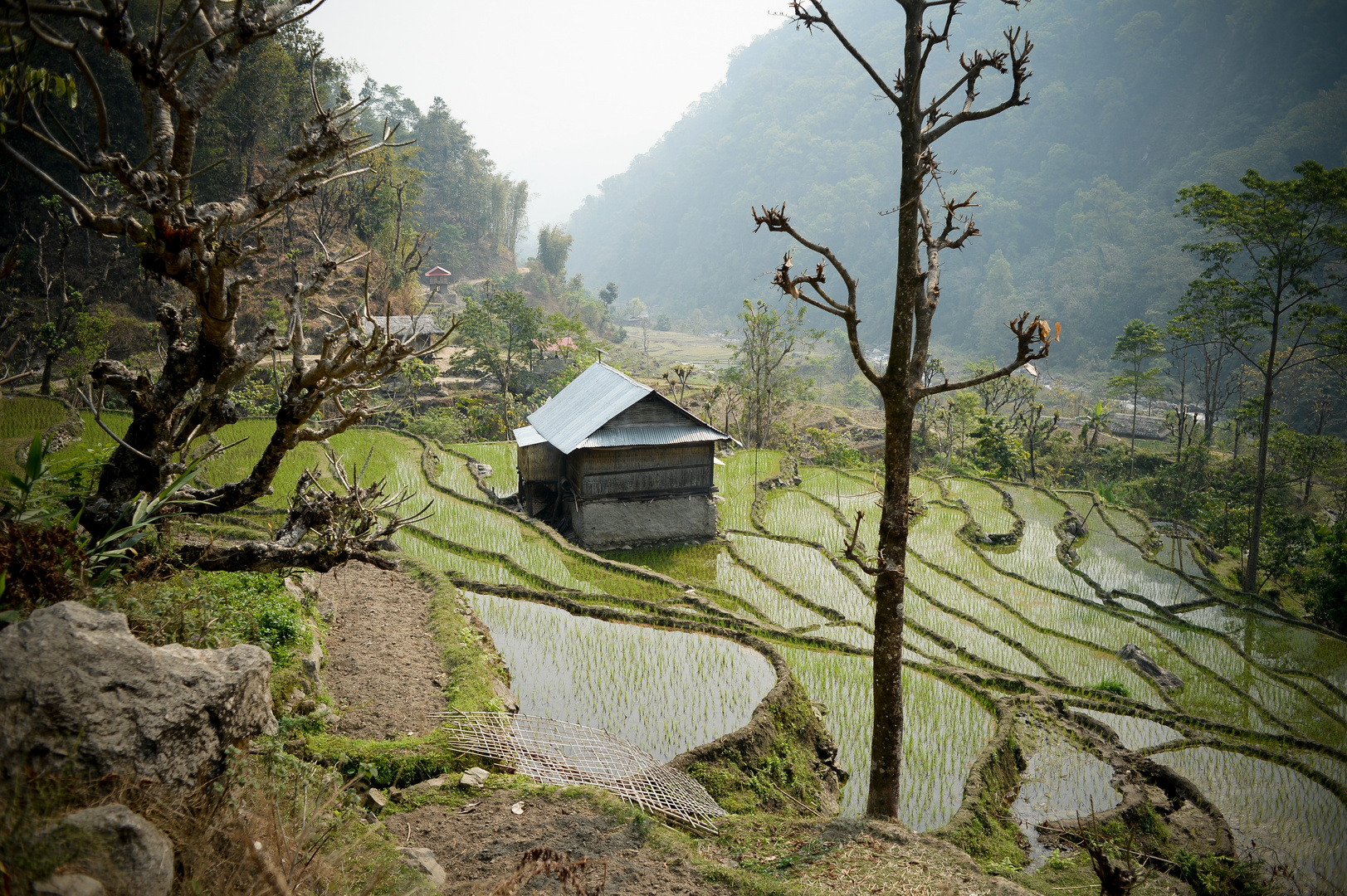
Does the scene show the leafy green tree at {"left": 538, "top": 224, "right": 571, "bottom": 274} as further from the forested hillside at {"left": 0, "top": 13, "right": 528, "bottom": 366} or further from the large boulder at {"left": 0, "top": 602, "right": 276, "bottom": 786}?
the large boulder at {"left": 0, "top": 602, "right": 276, "bottom": 786}

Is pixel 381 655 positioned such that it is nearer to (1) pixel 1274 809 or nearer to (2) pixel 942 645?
(2) pixel 942 645

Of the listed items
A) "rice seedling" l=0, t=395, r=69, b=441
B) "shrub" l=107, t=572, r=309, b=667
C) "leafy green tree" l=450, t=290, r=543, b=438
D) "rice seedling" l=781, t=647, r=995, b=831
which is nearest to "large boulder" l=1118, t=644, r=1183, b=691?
"rice seedling" l=781, t=647, r=995, b=831

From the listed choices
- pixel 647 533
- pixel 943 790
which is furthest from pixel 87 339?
pixel 943 790

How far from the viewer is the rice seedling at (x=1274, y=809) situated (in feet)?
22.2

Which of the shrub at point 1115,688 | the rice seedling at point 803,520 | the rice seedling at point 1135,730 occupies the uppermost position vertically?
the rice seedling at point 803,520

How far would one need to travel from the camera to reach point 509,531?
14469 millimetres

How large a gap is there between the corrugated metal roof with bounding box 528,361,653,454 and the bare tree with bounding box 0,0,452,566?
8.89m

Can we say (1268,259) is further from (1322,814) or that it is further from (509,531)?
(509,531)

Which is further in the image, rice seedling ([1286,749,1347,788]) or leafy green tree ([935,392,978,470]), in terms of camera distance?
leafy green tree ([935,392,978,470])

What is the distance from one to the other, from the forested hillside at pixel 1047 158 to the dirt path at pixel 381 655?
66.1 m

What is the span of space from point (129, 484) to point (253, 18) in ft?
10.6

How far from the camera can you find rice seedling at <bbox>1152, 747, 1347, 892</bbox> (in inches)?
266

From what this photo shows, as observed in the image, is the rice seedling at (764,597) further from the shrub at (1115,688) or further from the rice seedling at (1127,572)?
the rice seedling at (1127,572)

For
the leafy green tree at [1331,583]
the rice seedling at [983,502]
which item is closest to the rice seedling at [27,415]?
the rice seedling at [983,502]
